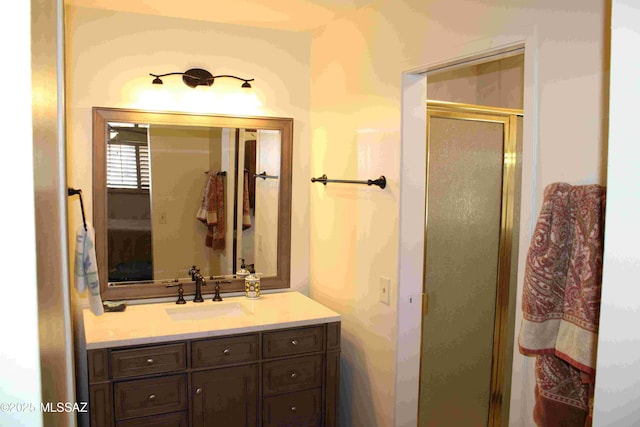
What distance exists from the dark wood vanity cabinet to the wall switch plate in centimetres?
33

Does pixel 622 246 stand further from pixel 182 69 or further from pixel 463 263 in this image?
pixel 182 69

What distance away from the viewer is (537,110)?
1595 millimetres

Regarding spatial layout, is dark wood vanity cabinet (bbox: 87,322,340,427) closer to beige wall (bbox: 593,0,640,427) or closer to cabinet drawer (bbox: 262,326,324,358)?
cabinet drawer (bbox: 262,326,324,358)

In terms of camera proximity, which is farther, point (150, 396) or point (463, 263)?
point (463, 263)

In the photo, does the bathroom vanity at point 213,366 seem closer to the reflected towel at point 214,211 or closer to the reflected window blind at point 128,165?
the reflected towel at point 214,211

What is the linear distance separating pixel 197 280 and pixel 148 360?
683 mm

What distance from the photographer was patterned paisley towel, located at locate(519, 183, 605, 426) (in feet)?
4.31

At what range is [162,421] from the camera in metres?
2.27

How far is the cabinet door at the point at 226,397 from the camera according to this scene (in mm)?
2338

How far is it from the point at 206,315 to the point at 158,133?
104 centimetres

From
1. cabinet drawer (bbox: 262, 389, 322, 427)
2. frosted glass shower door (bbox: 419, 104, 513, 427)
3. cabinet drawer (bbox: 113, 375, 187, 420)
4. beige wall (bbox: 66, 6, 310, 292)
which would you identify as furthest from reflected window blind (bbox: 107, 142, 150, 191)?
frosted glass shower door (bbox: 419, 104, 513, 427)

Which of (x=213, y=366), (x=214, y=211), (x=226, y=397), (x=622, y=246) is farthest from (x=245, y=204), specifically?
(x=622, y=246)

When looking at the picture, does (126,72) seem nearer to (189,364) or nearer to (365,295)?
(189,364)

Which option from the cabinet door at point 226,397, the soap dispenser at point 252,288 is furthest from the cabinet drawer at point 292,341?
the soap dispenser at point 252,288
